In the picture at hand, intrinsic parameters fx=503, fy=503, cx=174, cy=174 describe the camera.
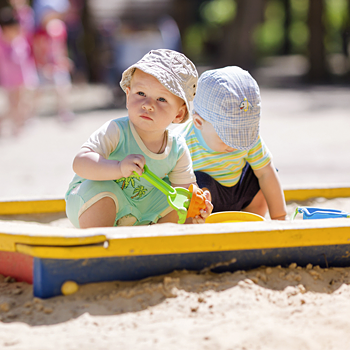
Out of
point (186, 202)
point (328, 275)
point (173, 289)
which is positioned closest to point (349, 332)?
point (328, 275)

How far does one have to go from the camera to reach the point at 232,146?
7.37 feet

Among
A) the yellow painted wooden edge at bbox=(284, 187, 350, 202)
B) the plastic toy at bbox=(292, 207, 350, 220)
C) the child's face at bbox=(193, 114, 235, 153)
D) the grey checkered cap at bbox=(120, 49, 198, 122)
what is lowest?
the yellow painted wooden edge at bbox=(284, 187, 350, 202)

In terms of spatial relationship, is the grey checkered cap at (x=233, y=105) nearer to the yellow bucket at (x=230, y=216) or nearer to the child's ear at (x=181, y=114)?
the child's ear at (x=181, y=114)

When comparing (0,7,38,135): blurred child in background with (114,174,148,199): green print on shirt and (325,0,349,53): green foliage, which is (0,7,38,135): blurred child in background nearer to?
(114,174,148,199): green print on shirt

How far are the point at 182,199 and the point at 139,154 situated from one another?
261mm

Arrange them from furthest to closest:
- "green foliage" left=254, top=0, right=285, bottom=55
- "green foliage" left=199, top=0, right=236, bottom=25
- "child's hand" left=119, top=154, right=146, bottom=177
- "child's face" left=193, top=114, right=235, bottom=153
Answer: "green foliage" left=254, top=0, right=285, bottom=55, "green foliage" left=199, top=0, right=236, bottom=25, "child's face" left=193, top=114, right=235, bottom=153, "child's hand" left=119, top=154, right=146, bottom=177

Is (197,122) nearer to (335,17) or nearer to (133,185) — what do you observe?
(133,185)

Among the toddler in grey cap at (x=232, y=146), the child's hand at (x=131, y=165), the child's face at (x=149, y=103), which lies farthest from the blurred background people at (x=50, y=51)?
the child's hand at (x=131, y=165)

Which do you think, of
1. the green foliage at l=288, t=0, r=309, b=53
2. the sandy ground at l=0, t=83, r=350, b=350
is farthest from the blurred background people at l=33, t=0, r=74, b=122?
the green foliage at l=288, t=0, r=309, b=53

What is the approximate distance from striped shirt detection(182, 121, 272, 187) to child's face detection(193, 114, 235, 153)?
3 centimetres

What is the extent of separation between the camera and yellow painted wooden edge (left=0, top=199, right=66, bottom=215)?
254cm

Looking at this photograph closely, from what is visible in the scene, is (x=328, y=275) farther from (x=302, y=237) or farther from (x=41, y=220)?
(x=41, y=220)

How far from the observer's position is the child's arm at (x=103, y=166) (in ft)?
6.17

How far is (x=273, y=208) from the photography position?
241cm
